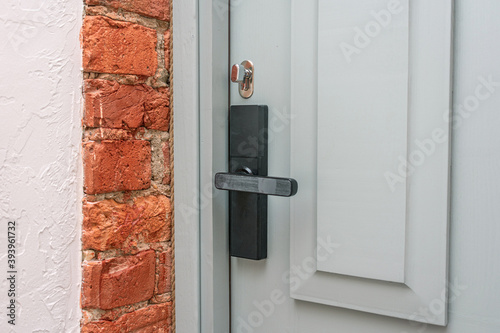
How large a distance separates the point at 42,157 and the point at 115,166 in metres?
0.14

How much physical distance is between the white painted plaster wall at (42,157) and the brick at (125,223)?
0.03 meters

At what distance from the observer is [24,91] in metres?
0.96

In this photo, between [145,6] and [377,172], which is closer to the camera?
[377,172]

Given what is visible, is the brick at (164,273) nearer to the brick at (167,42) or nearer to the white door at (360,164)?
the white door at (360,164)

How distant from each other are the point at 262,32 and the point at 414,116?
0.37 metres

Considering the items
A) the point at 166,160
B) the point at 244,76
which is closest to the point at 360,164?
the point at 244,76

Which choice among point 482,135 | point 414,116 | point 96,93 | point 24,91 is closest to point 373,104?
point 414,116

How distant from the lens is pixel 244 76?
1054 millimetres

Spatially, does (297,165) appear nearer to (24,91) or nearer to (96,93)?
(96,93)

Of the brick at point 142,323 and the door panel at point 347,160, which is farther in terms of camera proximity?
the brick at point 142,323

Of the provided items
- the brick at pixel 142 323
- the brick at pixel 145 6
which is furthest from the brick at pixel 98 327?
the brick at pixel 145 6

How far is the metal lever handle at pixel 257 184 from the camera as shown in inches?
36.6

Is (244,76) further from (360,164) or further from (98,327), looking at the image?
(98,327)

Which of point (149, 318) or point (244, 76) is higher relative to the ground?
point (244, 76)
